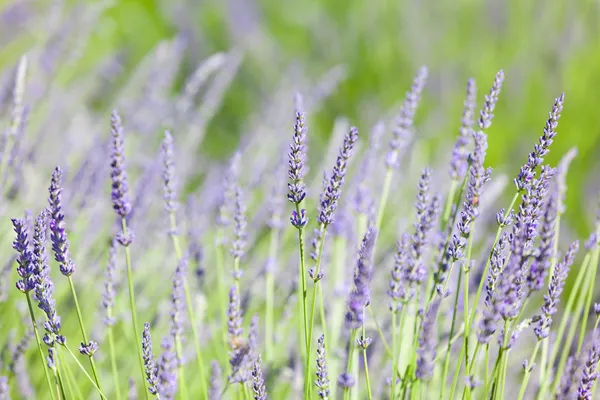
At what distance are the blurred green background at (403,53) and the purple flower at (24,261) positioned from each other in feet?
8.45

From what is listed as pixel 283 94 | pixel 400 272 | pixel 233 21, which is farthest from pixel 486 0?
pixel 400 272

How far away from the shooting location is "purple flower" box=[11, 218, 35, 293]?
75 cm

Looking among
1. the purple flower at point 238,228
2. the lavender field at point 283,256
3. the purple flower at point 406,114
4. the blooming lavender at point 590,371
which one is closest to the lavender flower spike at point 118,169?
the lavender field at point 283,256

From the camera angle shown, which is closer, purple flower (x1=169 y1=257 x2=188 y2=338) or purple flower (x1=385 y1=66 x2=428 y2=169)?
purple flower (x1=169 y1=257 x2=188 y2=338)

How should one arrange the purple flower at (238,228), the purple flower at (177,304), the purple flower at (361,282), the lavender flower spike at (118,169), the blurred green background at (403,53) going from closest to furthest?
the purple flower at (361,282) < the lavender flower spike at (118,169) < the purple flower at (177,304) < the purple flower at (238,228) < the blurred green background at (403,53)

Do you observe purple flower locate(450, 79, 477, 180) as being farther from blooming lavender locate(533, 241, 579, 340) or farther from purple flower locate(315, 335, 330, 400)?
purple flower locate(315, 335, 330, 400)

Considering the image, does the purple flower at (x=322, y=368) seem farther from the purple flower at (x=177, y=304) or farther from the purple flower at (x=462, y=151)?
the purple flower at (x=462, y=151)

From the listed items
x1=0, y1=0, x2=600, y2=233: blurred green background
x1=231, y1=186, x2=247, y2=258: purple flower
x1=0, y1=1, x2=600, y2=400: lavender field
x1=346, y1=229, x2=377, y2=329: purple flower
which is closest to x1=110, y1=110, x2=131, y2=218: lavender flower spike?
x1=0, y1=1, x2=600, y2=400: lavender field

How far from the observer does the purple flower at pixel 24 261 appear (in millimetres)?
752

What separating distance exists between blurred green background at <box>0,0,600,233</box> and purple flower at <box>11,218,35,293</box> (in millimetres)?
2576

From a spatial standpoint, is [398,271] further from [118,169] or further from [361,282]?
[118,169]

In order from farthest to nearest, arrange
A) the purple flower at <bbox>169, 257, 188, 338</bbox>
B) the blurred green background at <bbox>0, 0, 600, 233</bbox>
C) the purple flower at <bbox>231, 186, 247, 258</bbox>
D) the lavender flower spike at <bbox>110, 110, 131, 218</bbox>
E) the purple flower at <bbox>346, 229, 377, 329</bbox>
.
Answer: the blurred green background at <bbox>0, 0, 600, 233</bbox> → the purple flower at <bbox>231, 186, 247, 258</bbox> → the purple flower at <bbox>169, 257, 188, 338</bbox> → the lavender flower spike at <bbox>110, 110, 131, 218</bbox> → the purple flower at <bbox>346, 229, 377, 329</bbox>

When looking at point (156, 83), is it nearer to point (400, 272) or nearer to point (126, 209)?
point (126, 209)

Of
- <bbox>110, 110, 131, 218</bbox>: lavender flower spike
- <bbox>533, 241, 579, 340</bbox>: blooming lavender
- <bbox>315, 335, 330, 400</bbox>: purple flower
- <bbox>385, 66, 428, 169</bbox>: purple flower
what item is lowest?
<bbox>315, 335, 330, 400</bbox>: purple flower
